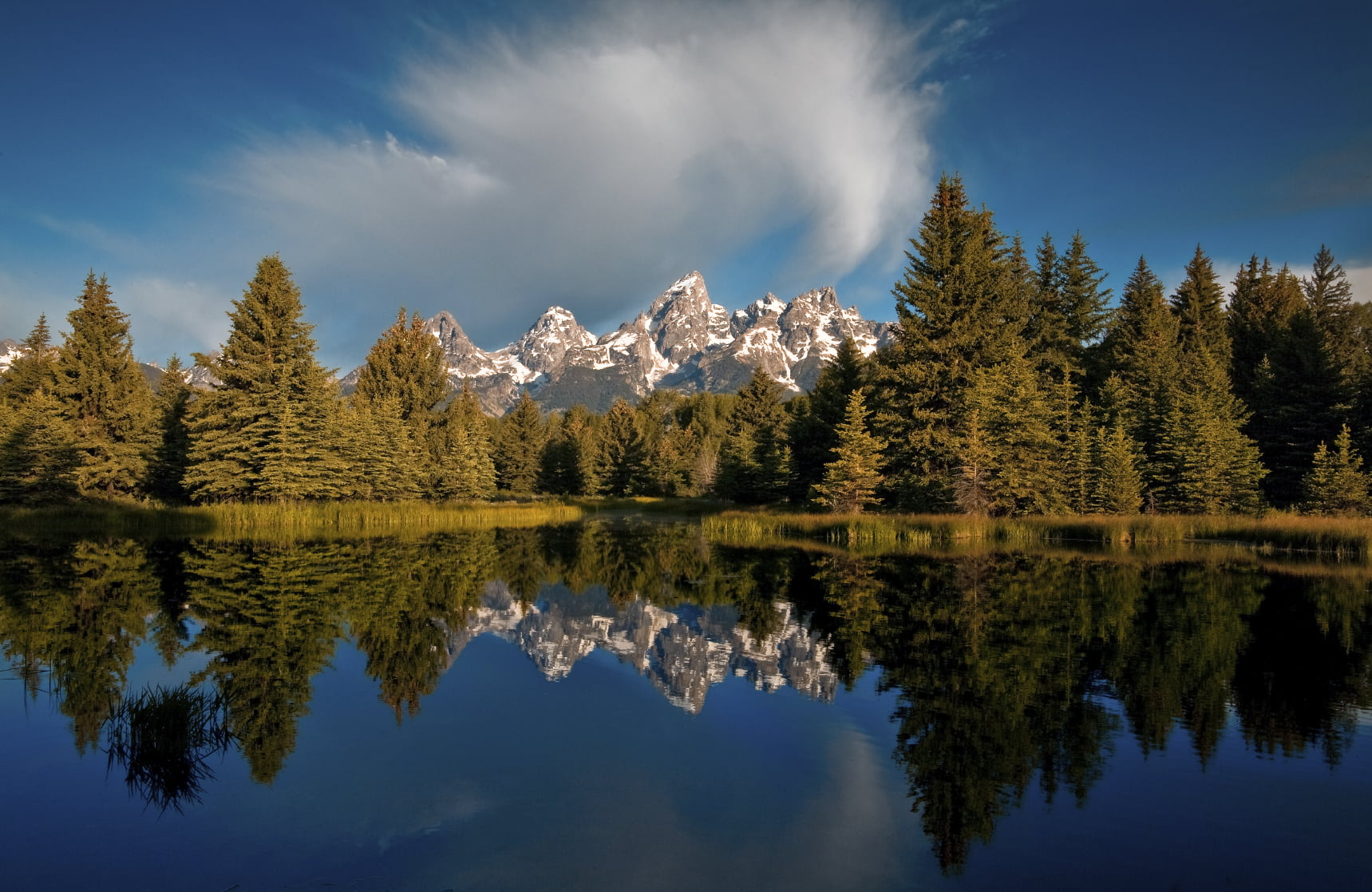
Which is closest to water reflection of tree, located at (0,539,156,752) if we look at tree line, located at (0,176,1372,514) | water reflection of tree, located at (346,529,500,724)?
water reflection of tree, located at (346,529,500,724)

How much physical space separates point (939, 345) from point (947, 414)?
3555 mm

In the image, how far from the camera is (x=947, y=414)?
3666 cm

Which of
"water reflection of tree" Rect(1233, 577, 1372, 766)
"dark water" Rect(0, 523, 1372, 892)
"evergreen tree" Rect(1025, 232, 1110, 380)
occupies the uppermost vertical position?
"evergreen tree" Rect(1025, 232, 1110, 380)

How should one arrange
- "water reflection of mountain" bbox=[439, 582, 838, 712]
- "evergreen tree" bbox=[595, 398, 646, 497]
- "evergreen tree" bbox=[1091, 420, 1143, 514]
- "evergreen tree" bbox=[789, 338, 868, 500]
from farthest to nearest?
"evergreen tree" bbox=[595, 398, 646, 497] → "evergreen tree" bbox=[789, 338, 868, 500] → "evergreen tree" bbox=[1091, 420, 1143, 514] → "water reflection of mountain" bbox=[439, 582, 838, 712]

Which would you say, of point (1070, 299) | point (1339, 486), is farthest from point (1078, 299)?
point (1339, 486)

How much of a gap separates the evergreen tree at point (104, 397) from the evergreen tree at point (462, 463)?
16982mm

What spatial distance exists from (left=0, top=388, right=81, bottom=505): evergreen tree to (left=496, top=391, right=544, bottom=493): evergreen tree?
4323 cm

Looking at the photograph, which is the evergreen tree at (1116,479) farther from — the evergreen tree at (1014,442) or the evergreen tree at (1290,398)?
the evergreen tree at (1290,398)

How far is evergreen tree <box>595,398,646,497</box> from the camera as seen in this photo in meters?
79.2

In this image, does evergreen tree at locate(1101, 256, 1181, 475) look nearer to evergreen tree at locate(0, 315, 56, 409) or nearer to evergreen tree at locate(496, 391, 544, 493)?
evergreen tree at locate(496, 391, 544, 493)

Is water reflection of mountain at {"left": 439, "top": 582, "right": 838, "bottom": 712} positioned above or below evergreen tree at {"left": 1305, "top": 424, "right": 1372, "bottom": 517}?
below

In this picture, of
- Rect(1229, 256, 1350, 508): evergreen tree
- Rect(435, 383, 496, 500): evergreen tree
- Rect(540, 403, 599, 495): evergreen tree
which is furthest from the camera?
Rect(540, 403, 599, 495): evergreen tree

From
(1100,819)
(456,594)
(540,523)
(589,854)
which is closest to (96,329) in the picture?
(540,523)

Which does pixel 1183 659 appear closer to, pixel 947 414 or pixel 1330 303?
pixel 947 414
